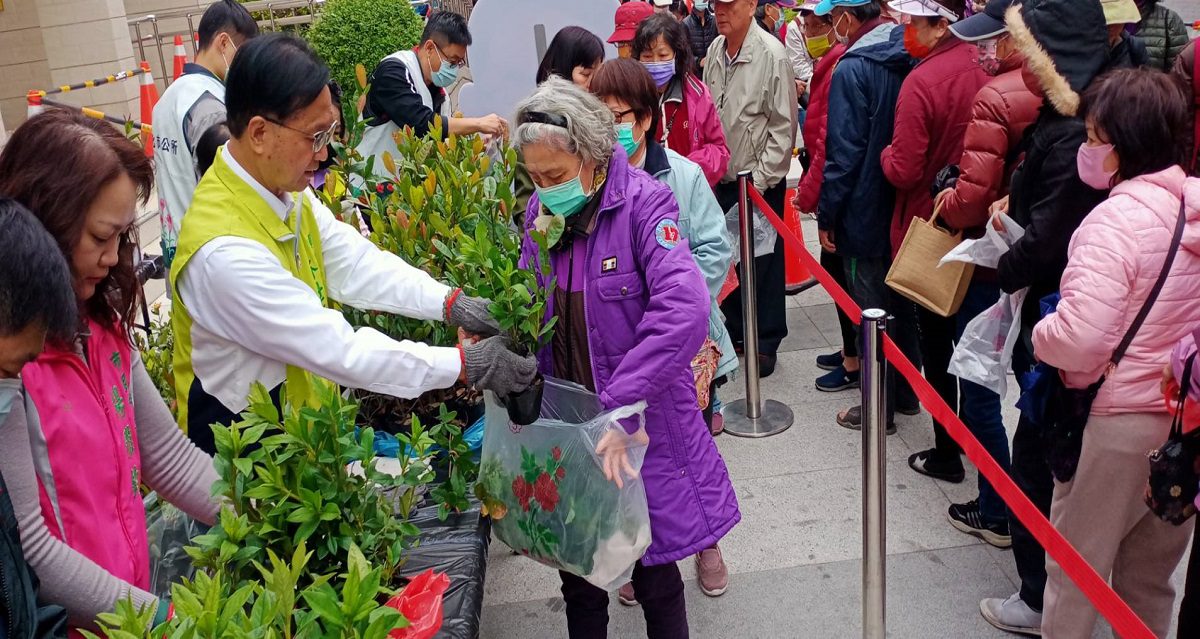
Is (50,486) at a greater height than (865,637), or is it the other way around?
(50,486)

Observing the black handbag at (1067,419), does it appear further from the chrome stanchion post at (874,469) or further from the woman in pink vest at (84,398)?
the woman in pink vest at (84,398)

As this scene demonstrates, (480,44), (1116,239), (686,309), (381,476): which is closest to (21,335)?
(381,476)

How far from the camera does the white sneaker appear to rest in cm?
348

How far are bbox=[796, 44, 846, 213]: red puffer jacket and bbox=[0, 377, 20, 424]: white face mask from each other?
→ 403 cm

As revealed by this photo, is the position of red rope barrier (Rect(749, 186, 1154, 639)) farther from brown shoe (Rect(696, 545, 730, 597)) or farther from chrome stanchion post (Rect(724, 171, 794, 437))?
chrome stanchion post (Rect(724, 171, 794, 437))

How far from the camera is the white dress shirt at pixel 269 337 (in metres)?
2.35

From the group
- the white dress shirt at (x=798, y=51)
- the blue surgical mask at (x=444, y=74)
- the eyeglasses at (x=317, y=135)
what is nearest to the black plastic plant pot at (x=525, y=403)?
the eyeglasses at (x=317, y=135)

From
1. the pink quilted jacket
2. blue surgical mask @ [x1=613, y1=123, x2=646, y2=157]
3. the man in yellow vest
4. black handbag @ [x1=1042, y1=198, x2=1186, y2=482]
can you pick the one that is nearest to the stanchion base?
blue surgical mask @ [x1=613, y1=123, x2=646, y2=157]

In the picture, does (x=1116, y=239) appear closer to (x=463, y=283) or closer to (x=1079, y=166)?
(x=1079, y=166)

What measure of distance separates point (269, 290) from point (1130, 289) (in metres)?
2.18

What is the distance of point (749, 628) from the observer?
3.67 m

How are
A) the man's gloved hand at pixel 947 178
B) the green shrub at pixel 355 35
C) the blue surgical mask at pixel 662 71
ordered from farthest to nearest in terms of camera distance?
the green shrub at pixel 355 35 < the blue surgical mask at pixel 662 71 < the man's gloved hand at pixel 947 178

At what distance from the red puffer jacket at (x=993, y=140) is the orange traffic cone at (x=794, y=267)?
2.20 m

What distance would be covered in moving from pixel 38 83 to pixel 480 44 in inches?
331
